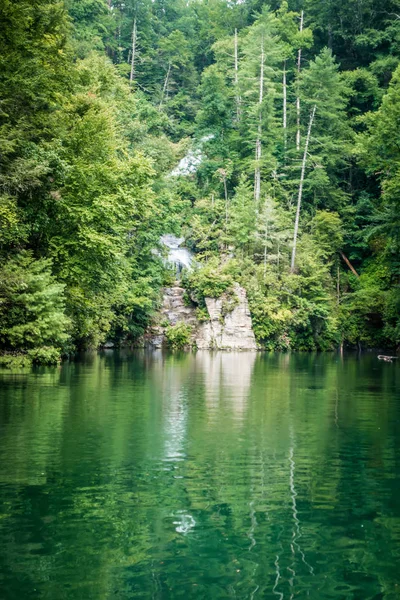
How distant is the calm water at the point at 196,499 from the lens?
18.9ft

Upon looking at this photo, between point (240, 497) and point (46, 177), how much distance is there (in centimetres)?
1846

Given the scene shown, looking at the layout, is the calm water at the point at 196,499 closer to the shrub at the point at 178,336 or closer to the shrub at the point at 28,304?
the shrub at the point at 28,304

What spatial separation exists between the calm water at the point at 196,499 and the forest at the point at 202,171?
414 inches

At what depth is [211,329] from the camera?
48.6 m

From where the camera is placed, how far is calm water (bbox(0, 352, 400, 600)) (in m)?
5.75

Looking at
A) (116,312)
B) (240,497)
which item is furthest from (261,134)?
(240,497)

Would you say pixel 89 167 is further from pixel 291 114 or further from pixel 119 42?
pixel 119 42

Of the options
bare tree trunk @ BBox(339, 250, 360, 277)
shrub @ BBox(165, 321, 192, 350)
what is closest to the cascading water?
shrub @ BBox(165, 321, 192, 350)

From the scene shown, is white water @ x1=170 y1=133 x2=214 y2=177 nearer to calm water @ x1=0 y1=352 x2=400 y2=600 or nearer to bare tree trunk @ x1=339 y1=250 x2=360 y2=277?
bare tree trunk @ x1=339 y1=250 x2=360 y2=277

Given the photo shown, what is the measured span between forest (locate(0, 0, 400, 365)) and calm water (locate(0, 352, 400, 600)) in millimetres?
10524

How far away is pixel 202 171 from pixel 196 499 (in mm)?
51185

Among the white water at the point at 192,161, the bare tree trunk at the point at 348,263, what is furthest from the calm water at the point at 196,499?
the white water at the point at 192,161

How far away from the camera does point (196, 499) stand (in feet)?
26.7

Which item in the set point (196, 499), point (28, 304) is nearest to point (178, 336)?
point (28, 304)
